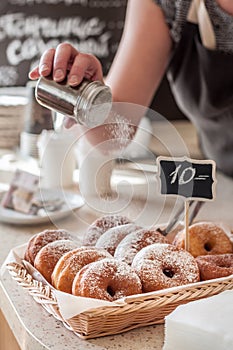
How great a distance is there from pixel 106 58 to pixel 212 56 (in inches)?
35.7

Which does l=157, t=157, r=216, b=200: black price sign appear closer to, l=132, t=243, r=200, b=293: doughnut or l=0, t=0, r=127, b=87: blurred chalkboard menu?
l=132, t=243, r=200, b=293: doughnut

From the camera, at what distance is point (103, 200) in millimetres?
1169

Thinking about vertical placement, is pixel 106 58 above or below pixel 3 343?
above

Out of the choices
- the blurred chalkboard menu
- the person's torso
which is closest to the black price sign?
the person's torso

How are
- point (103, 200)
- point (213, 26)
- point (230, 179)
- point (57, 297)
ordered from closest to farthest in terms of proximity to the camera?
point (57, 297), point (103, 200), point (213, 26), point (230, 179)

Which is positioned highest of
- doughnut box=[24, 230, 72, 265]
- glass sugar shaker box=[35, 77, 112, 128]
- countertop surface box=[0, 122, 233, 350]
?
glass sugar shaker box=[35, 77, 112, 128]

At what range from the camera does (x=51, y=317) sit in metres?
1.03

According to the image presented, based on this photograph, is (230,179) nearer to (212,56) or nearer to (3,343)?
(212,56)

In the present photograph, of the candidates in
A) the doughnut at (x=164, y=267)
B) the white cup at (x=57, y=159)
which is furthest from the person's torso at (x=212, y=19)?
the doughnut at (x=164, y=267)

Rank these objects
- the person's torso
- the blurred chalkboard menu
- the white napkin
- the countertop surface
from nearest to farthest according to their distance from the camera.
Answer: the white napkin → the countertop surface → the person's torso → the blurred chalkboard menu

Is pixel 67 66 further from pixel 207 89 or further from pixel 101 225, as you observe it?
pixel 207 89

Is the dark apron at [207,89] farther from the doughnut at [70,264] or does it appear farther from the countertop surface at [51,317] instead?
the doughnut at [70,264]

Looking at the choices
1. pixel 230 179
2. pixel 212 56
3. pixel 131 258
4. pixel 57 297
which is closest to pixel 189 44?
pixel 212 56

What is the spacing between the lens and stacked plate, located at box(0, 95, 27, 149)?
2.03m
